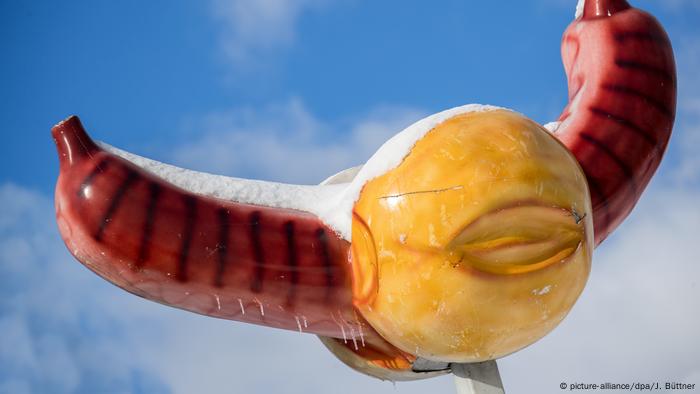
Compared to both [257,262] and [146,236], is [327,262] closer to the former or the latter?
[257,262]

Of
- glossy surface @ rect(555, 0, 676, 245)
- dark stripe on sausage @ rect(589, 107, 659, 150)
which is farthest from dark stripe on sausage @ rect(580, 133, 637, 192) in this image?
dark stripe on sausage @ rect(589, 107, 659, 150)

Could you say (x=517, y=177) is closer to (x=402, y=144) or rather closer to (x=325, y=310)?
(x=402, y=144)

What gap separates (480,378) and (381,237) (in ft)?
2.97

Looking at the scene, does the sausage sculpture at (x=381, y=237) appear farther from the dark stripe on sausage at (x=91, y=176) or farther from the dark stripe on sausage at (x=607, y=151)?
the dark stripe on sausage at (x=607, y=151)

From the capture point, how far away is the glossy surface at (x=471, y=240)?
309 cm

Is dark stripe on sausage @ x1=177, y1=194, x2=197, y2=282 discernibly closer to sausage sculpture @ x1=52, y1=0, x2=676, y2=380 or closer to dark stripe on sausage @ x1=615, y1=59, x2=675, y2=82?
sausage sculpture @ x1=52, y1=0, x2=676, y2=380

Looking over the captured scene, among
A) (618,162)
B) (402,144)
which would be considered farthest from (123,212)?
(618,162)

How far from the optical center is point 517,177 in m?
3.13

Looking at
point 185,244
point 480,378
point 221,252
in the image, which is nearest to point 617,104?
point 480,378

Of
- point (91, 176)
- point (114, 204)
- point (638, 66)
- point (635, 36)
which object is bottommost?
point (114, 204)

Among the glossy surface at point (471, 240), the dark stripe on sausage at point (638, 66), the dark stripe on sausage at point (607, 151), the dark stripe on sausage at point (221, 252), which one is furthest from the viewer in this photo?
the dark stripe on sausage at point (638, 66)

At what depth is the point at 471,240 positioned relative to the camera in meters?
3.10

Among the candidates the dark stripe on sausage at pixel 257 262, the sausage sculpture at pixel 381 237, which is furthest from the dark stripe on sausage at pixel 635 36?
the dark stripe on sausage at pixel 257 262

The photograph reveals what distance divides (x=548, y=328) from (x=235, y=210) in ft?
3.68
